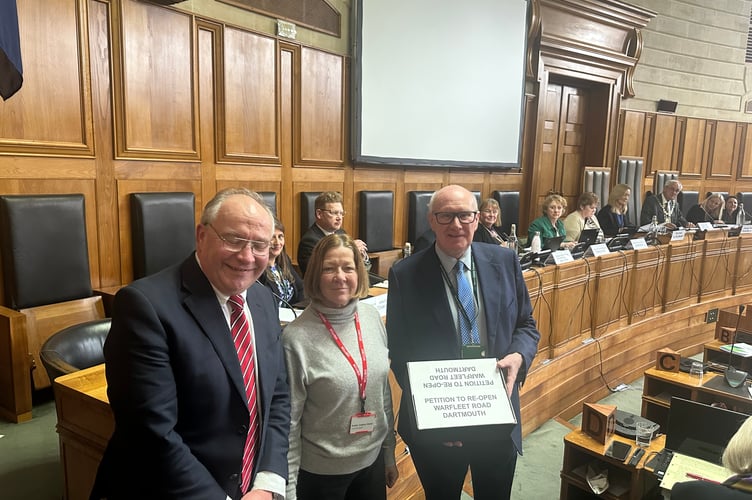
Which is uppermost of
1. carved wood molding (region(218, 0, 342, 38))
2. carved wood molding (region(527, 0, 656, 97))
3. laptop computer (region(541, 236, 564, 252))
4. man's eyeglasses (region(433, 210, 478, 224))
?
carved wood molding (region(527, 0, 656, 97))

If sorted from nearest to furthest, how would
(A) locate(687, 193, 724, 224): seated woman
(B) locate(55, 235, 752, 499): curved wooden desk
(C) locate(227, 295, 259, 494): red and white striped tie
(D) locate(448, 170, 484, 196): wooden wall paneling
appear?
(C) locate(227, 295, 259, 494): red and white striped tie
(B) locate(55, 235, 752, 499): curved wooden desk
(D) locate(448, 170, 484, 196): wooden wall paneling
(A) locate(687, 193, 724, 224): seated woman

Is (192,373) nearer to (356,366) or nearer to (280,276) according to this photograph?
(356,366)

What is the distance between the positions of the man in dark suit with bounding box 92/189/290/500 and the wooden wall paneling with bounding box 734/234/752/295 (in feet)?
20.4

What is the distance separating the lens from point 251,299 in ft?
4.33

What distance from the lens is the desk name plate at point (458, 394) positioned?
148 centimetres

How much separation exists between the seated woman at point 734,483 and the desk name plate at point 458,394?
0.45m

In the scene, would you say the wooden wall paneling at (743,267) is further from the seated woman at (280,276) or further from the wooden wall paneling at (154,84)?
the wooden wall paneling at (154,84)

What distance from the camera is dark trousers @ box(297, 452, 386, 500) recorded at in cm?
153

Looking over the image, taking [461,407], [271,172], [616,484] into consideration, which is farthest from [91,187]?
[616,484]

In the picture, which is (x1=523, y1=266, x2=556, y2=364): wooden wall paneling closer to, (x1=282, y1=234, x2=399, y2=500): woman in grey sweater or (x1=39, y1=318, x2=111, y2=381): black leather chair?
(x1=282, y1=234, x2=399, y2=500): woman in grey sweater

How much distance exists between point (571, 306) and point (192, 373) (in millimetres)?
3564

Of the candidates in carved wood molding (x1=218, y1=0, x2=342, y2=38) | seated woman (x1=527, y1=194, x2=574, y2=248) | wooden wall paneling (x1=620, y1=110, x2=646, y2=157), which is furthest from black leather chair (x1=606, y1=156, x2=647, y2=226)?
carved wood molding (x1=218, y1=0, x2=342, y2=38)

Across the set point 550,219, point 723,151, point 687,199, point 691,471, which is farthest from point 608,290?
point 723,151

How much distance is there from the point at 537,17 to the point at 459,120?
5.70ft
